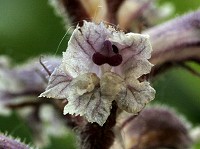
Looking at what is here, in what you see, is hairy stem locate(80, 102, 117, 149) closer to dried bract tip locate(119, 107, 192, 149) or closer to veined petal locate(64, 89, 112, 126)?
veined petal locate(64, 89, 112, 126)

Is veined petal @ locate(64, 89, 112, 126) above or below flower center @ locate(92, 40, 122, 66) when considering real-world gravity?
below

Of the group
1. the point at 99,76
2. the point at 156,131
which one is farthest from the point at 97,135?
the point at 156,131

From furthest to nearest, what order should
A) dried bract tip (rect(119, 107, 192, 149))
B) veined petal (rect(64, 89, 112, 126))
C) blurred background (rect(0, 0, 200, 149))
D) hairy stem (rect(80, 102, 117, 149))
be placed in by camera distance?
blurred background (rect(0, 0, 200, 149)) < dried bract tip (rect(119, 107, 192, 149)) < hairy stem (rect(80, 102, 117, 149)) < veined petal (rect(64, 89, 112, 126))

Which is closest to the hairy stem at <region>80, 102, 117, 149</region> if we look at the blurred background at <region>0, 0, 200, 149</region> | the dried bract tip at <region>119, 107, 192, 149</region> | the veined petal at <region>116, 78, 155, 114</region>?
the veined petal at <region>116, 78, 155, 114</region>

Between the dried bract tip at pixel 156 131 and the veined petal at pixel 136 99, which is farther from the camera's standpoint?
the dried bract tip at pixel 156 131

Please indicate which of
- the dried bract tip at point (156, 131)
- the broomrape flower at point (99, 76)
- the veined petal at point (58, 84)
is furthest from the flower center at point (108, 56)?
the dried bract tip at point (156, 131)

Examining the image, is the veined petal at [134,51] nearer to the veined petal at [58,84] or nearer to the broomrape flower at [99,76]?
the broomrape flower at [99,76]

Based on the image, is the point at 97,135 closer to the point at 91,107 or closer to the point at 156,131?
the point at 91,107

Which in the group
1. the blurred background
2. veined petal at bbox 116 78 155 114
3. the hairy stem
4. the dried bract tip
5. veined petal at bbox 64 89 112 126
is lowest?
Answer: the blurred background

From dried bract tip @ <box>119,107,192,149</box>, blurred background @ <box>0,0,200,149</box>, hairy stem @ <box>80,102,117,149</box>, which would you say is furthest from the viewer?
blurred background @ <box>0,0,200,149</box>
